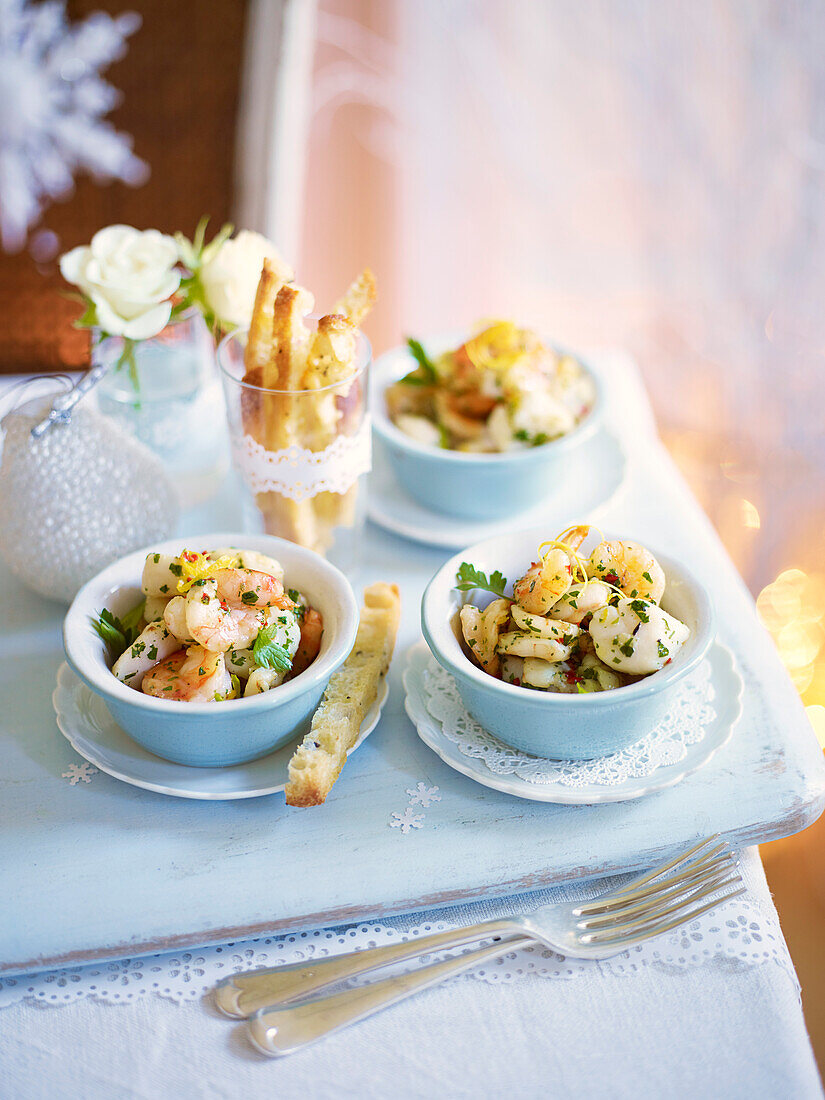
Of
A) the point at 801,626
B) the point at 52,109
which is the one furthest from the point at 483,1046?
the point at 52,109

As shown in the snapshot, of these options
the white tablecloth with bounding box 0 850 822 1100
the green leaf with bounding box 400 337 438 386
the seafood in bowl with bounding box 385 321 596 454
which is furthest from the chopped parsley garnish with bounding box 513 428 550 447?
the white tablecloth with bounding box 0 850 822 1100

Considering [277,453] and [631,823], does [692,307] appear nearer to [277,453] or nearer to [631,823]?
[277,453]

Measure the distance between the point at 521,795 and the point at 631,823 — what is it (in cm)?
11

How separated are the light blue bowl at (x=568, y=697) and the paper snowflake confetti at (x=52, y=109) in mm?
1666

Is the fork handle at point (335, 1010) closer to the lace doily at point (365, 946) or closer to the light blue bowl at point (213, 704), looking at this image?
the lace doily at point (365, 946)

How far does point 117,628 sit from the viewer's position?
951 mm

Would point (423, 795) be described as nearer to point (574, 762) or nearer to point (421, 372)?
point (574, 762)

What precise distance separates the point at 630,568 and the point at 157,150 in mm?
1802

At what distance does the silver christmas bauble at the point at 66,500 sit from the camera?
3.50ft

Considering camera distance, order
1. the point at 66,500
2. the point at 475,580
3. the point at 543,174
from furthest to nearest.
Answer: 1. the point at 543,174
2. the point at 66,500
3. the point at 475,580

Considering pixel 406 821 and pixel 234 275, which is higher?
pixel 234 275

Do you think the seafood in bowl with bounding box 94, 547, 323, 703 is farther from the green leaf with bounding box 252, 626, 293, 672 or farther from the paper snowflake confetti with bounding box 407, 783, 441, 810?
the paper snowflake confetti with bounding box 407, 783, 441, 810

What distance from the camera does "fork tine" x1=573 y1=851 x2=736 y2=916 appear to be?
32.9 inches

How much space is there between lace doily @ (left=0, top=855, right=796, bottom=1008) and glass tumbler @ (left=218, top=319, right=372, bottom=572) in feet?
1.58
